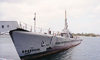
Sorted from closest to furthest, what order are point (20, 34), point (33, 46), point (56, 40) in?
point (20, 34) → point (33, 46) → point (56, 40)

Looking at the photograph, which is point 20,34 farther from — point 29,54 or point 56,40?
point 56,40

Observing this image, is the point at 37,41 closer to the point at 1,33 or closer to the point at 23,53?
the point at 23,53

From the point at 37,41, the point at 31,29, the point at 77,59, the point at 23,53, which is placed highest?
the point at 31,29

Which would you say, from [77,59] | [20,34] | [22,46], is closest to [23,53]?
Result: [22,46]

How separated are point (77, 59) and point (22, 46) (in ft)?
35.1

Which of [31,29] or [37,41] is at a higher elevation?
[31,29]

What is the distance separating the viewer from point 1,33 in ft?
68.4

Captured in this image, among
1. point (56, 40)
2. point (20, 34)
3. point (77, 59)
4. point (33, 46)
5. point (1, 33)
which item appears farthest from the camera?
point (56, 40)

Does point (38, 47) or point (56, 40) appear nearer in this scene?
point (38, 47)

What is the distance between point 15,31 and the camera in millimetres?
21859

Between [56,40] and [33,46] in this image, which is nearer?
[33,46]

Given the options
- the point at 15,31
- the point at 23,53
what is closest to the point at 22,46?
the point at 23,53

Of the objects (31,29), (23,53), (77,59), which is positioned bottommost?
(77,59)

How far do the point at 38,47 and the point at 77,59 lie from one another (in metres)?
7.68
